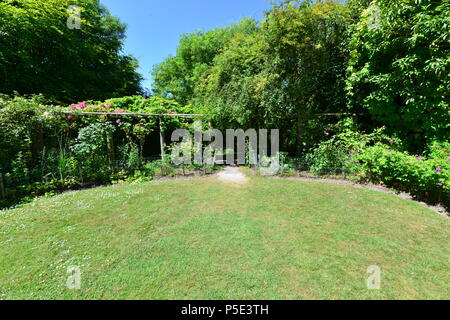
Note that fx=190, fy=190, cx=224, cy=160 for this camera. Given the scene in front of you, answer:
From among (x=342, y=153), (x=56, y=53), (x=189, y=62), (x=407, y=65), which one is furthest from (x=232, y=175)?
(x=189, y=62)

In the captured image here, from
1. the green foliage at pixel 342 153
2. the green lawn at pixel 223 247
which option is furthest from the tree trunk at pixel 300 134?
the green lawn at pixel 223 247

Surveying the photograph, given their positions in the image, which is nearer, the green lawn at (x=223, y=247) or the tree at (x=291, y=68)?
the green lawn at (x=223, y=247)

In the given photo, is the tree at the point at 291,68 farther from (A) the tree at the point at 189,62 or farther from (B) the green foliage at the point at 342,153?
A: (A) the tree at the point at 189,62

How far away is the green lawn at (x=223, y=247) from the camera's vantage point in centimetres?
195

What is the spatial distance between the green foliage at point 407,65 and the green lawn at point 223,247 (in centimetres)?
271

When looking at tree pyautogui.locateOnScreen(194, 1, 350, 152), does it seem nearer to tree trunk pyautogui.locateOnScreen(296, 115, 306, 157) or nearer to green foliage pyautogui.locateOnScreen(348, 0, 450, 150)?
tree trunk pyautogui.locateOnScreen(296, 115, 306, 157)

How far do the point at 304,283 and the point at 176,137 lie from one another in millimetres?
6665

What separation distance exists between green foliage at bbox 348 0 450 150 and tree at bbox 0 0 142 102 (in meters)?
12.4

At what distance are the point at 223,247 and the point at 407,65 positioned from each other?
6207 mm

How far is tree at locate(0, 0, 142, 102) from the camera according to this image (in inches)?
328

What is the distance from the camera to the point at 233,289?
6.33 feet

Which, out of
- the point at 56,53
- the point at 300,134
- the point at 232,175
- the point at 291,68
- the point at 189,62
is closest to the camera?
the point at 291,68

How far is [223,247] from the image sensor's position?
103 inches

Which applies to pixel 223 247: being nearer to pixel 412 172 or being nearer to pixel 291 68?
pixel 412 172
